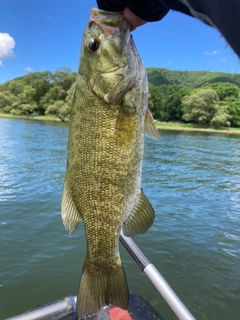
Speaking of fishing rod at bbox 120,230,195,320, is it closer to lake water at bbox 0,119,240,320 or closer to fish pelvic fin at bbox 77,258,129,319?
fish pelvic fin at bbox 77,258,129,319

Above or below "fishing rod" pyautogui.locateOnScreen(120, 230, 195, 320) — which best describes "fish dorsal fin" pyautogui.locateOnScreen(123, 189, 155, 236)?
above

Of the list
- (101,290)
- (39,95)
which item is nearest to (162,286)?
(101,290)

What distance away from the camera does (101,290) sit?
2096 millimetres

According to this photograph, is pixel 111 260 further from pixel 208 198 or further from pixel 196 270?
pixel 208 198

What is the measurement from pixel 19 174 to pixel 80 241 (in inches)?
315

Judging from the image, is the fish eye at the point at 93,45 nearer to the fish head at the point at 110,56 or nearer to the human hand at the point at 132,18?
the fish head at the point at 110,56

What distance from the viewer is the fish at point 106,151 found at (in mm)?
1871

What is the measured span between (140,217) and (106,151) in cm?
55

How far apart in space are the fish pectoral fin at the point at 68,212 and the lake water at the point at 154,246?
396cm

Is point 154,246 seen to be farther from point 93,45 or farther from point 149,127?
point 93,45

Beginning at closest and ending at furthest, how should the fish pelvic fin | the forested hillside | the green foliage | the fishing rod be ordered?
the fish pelvic fin < the fishing rod < the forested hillside < the green foliage

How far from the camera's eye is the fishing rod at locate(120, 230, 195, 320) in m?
2.96

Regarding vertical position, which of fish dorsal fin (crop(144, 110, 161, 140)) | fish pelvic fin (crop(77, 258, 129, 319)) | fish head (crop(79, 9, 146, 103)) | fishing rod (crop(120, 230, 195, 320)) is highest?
fish head (crop(79, 9, 146, 103))

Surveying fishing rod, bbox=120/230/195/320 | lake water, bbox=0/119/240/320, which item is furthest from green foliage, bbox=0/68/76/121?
fishing rod, bbox=120/230/195/320
